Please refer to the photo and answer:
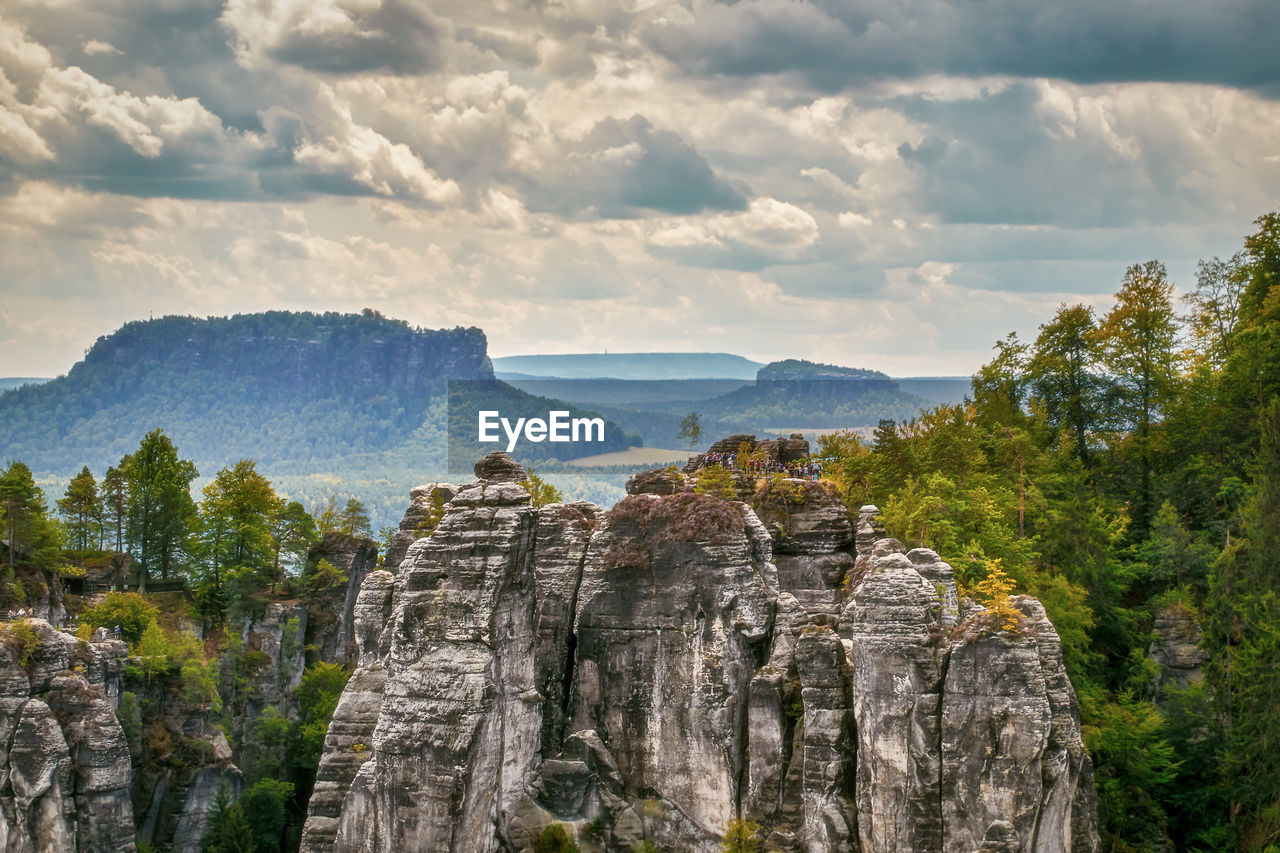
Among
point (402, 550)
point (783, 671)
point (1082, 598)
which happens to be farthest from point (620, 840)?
point (1082, 598)

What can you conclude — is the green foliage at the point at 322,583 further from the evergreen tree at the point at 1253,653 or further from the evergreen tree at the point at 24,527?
the evergreen tree at the point at 1253,653

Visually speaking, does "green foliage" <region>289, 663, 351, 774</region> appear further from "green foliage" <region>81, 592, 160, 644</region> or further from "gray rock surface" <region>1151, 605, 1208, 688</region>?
"gray rock surface" <region>1151, 605, 1208, 688</region>

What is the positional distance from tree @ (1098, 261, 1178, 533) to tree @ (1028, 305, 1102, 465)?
3.01ft

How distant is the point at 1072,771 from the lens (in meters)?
35.1

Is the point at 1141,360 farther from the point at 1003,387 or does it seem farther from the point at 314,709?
the point at 314,709

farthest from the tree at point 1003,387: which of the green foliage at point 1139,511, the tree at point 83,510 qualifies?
the tree at point 83,510

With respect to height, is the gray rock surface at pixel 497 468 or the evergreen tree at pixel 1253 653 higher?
the gray rock surface at pixel 497 468

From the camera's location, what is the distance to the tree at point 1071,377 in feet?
249

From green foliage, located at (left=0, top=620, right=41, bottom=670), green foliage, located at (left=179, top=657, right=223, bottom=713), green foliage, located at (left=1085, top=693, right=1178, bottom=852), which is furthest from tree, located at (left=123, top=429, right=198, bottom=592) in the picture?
green foliage, located at (left=1085, top=693, right=1178, bottom=852)

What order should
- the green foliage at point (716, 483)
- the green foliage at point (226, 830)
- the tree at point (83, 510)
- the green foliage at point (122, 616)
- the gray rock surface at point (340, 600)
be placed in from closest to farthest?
the green foliage at point (716, 483) < the green foliage at point (226, 830) < the green foliage at point (122, 616) < the gray rock surface at point (340, 600) < the tree at point (83, 510)

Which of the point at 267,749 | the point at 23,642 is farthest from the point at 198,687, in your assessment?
the point at 23,642

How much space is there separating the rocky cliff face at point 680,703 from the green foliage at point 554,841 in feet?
0.65

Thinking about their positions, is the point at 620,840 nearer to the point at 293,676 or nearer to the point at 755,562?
the point at 755,562

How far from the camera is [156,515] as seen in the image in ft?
281
